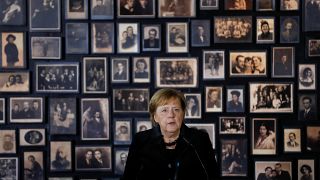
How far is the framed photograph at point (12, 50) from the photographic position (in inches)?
135

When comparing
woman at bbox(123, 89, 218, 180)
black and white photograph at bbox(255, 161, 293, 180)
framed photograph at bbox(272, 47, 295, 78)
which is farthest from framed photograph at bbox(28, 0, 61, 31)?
black and white photograph at bbox(255, 161, 293, 180)

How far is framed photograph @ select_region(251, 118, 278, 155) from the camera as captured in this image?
340 centimetres

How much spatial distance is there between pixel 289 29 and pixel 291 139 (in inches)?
33.3

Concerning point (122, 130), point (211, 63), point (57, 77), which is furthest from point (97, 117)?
point (211, 63)

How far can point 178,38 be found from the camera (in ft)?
11.1

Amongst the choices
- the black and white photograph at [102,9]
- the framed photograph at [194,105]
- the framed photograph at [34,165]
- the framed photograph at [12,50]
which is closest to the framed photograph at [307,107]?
the framed photograph at [194,105]

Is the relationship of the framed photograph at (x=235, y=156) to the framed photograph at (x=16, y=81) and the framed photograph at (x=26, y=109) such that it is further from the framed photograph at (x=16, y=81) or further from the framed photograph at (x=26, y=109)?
the framed photograph at (x=16, y=81)

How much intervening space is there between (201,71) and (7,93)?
151 cm

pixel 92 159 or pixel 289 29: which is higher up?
pixel 289 29

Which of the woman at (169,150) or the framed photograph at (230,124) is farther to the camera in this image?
the framed photograph at (230,124)

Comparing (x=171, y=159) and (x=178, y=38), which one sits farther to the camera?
(x=178, y=38)

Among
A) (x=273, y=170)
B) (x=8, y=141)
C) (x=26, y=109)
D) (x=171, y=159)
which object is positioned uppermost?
(x=26, y=109)

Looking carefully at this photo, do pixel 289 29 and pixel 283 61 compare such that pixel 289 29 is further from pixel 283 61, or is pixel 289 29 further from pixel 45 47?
pixel 45 47

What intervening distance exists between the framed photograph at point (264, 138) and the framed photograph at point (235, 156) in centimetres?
8
